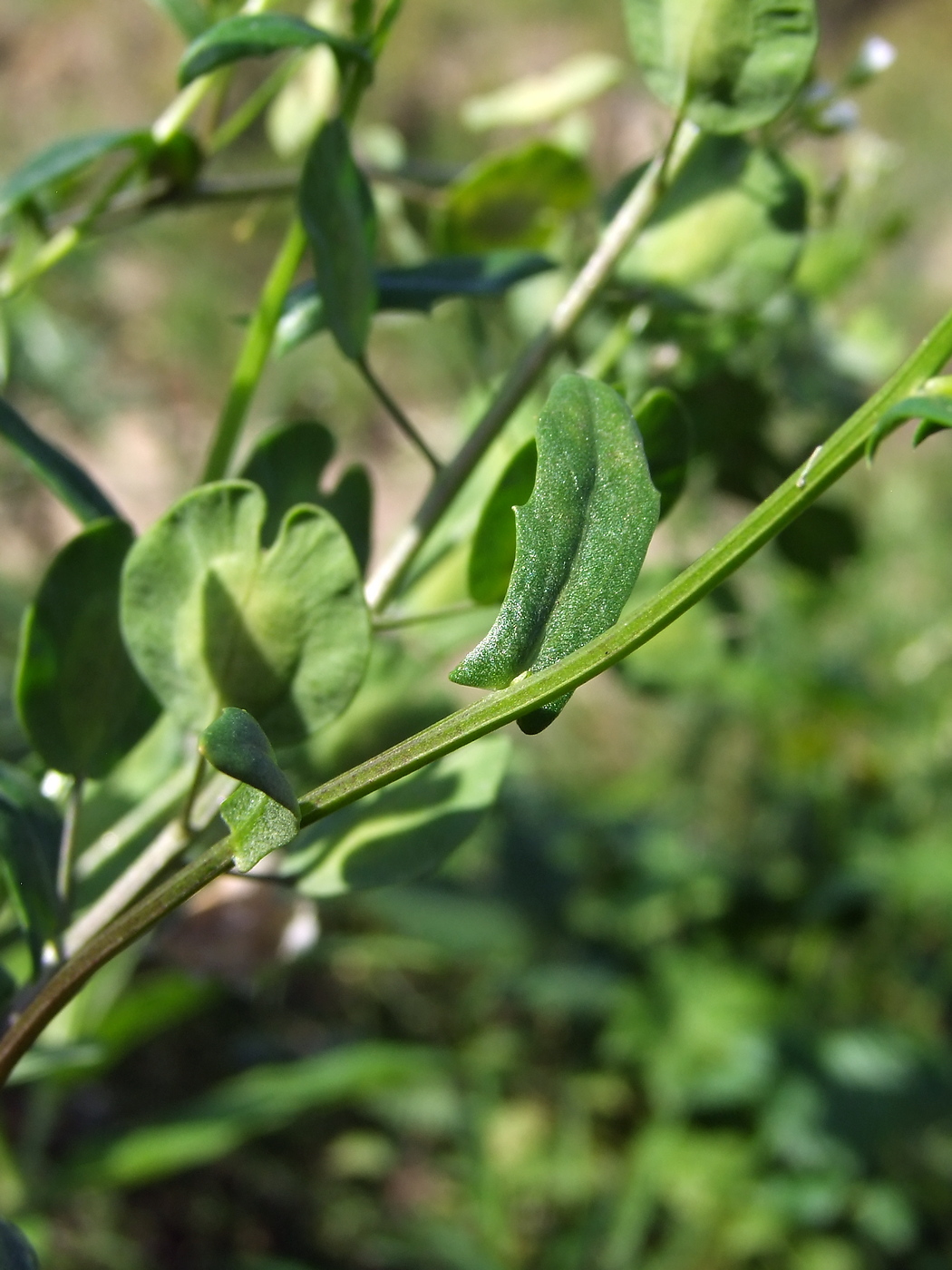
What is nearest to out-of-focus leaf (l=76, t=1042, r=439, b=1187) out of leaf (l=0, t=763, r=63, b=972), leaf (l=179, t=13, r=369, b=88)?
leaf (l=0, t=763, r=63, b=972)

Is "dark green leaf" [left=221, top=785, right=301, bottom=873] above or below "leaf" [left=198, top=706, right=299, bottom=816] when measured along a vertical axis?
below

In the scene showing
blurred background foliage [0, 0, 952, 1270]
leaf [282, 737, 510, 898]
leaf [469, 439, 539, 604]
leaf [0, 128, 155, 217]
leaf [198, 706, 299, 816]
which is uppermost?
leaf [0, 128, 155, 217]

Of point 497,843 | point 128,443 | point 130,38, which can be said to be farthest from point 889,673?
point 130,38

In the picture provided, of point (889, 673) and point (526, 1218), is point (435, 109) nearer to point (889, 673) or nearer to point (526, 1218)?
point (889, 673)

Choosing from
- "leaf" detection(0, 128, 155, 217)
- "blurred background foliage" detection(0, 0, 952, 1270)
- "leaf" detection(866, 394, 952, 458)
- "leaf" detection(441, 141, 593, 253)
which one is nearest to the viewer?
"leaf" detection(866, 394, 952, 458)

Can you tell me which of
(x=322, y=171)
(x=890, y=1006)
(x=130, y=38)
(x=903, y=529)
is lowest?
(x=903, y=529)

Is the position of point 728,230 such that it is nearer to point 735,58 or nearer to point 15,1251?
point 735,58

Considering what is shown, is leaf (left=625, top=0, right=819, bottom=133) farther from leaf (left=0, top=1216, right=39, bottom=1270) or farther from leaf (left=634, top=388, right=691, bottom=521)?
Result: leaf (left=0, top=1216, right=39, bottom=1270)
